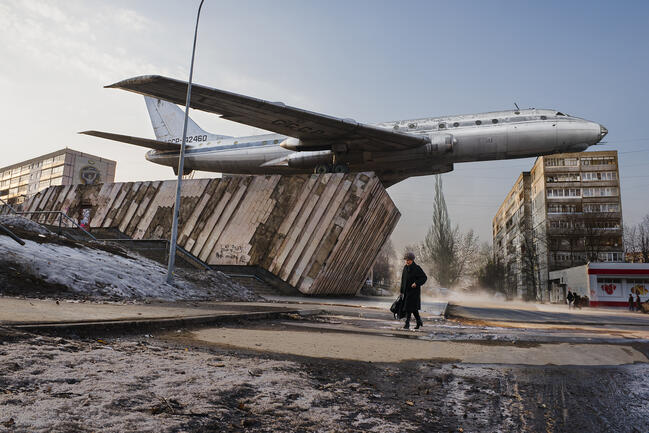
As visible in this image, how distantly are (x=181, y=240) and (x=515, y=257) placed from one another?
6866cm

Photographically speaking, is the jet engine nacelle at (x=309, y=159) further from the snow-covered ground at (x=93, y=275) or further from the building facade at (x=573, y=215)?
the building facade at (x=573, y=215)

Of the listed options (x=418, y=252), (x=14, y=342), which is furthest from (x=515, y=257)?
(x=14, y=342)

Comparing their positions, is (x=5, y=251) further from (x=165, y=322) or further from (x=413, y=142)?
(x=413, y=142)

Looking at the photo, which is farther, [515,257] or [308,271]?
[515,257]

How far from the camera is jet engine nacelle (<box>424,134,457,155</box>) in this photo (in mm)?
21141

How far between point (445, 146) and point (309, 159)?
7.38m

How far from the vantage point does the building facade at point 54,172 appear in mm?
78625

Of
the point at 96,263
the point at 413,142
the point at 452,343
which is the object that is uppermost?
the point at 413,142

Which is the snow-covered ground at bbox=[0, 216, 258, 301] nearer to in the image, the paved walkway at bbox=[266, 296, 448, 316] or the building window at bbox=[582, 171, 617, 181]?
the paved walkway at bbox=[266, 296, 448, 316]

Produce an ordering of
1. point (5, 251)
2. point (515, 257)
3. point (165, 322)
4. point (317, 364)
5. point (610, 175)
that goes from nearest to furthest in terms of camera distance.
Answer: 1. point (317, 364)
2. point (165, 322)
3. point (5, 251)
4. point (610, 175)
5. point (515, 257)

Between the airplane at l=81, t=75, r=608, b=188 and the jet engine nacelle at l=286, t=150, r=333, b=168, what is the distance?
0.18 feet

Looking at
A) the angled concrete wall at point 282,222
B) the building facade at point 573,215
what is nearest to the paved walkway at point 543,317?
the angled concrete wall at point 282,222

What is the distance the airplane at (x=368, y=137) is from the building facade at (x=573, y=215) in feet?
127

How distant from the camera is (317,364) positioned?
3932 mm
